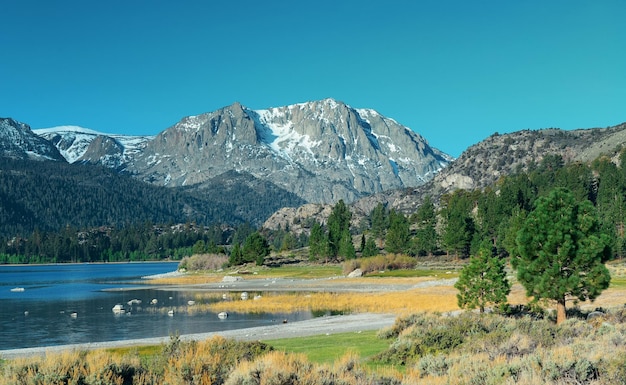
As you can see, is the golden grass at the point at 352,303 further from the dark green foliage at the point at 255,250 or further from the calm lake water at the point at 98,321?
the dark green foliage at the point at 255,250

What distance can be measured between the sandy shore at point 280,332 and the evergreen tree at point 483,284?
18.2 feet

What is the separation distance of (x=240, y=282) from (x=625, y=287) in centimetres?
6855

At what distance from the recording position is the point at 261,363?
44.7 ft

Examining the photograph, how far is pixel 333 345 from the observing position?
30141 mm

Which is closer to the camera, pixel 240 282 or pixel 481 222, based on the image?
pixel 240 282

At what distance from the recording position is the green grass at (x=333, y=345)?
25.4 m

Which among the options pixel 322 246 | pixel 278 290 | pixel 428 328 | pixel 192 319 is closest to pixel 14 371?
pixel 428 328

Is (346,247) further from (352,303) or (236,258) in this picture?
(352,303)

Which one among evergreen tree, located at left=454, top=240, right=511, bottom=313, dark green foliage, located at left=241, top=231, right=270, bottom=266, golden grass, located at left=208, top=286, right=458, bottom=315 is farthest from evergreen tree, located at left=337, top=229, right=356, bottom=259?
evergreen tree, located at left=454, top=240, right=511, bottom=313

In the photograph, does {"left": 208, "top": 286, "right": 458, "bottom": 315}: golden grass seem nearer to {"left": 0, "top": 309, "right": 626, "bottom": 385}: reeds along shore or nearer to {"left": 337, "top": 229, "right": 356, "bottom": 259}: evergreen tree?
{"left": 0, "top": 309, "right": 626, "bottom": 385}: reeds along shore

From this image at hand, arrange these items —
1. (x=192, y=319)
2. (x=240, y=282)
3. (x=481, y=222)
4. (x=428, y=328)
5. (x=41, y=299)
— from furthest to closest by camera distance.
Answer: (x=481, y=222), (x=240, y=282), (x=41, y=299), (x=192, y=319), (x=428, y=328)

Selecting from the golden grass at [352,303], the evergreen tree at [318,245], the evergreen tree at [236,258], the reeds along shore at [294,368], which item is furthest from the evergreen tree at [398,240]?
the reeds along shore at [294,368]

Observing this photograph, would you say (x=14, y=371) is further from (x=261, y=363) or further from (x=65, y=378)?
(x=261, y=363)

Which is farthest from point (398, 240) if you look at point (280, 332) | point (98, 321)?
point (280, 332)
